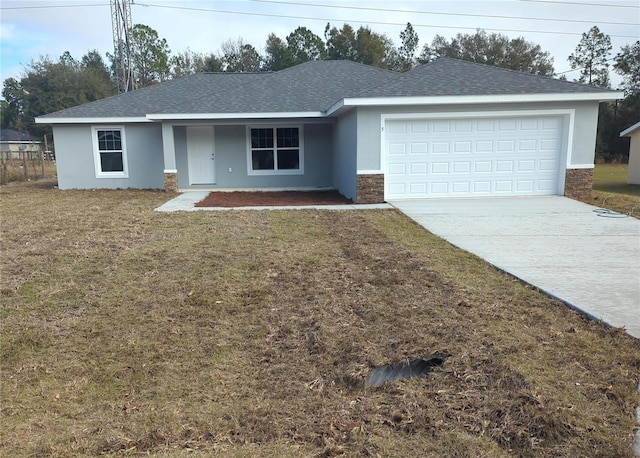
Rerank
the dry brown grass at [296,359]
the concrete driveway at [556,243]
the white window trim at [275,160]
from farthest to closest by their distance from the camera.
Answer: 1. the white window trim at [275,160]
2. the concrete driveway at [556,243]
3. the dry brown grass at [296,359]

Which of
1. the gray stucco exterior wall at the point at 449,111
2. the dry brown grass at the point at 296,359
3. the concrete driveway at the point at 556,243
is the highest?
the gray stucco exterior wall at the point at 449,111

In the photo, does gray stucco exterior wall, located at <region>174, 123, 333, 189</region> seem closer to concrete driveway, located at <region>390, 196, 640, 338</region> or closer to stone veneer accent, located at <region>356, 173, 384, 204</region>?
stone veneer accent, located at <region>356, 173, 384, 204</region>

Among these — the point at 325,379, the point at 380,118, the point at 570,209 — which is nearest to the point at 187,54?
the point at 380,118

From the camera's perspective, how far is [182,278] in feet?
18.7

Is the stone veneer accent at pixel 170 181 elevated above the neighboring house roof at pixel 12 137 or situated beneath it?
situated beneath

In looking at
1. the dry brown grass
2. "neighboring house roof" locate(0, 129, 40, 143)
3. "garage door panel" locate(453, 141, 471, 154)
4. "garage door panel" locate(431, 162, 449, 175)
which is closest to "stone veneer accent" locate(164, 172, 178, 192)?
"garage door panel" locate(431, 162, 449, 175)

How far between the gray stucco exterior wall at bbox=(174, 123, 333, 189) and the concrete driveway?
17.0 feet

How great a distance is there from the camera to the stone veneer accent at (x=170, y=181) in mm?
14992

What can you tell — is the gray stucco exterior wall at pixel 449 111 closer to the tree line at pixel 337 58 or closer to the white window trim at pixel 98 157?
the white window trim at pixel 98 157

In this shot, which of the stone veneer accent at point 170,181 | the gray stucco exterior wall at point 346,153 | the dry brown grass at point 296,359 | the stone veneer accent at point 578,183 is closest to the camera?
the dry brown grass at point 296,359

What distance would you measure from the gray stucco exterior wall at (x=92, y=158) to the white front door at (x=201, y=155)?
1.13 meters

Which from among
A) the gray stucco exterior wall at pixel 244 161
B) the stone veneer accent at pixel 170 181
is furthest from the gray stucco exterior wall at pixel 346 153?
the stone veneer accent at pixel 170 181

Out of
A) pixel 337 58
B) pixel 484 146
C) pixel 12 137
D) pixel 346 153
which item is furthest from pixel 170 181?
pixel 12 137

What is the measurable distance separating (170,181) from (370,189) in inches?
268
